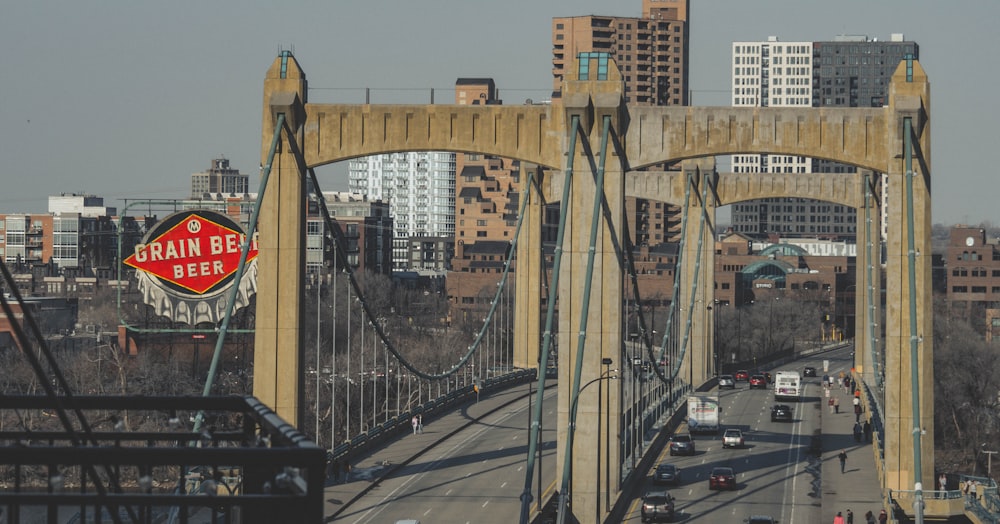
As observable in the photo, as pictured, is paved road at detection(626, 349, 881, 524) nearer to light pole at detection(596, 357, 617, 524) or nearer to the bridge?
light pole at detection(596, 357, 617, 524)

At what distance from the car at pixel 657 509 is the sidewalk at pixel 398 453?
9758mm

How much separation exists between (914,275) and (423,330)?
105 meters

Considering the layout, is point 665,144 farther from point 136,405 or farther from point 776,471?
point 136,405

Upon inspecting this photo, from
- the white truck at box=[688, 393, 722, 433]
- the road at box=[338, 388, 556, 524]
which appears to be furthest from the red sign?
the white truck at box=[688, 393, 722, 433]

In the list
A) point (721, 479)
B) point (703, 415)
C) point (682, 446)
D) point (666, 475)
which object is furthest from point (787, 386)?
point (721, 479)

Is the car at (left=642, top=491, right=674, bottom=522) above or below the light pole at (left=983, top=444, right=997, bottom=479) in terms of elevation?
above

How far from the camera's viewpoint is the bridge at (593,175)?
48156 millimetres

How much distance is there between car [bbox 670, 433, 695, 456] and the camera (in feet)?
232

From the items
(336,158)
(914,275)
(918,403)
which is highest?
(336,158)

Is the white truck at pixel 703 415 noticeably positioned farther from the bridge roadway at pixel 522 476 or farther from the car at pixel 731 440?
the car at pixel 731 440

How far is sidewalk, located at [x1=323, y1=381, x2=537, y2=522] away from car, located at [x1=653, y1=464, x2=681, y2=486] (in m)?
9.71

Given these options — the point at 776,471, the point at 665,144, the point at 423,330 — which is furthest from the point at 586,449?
the point at 423,330

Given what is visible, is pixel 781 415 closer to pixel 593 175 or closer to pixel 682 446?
pixel 682 446

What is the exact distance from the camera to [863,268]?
111 meters
